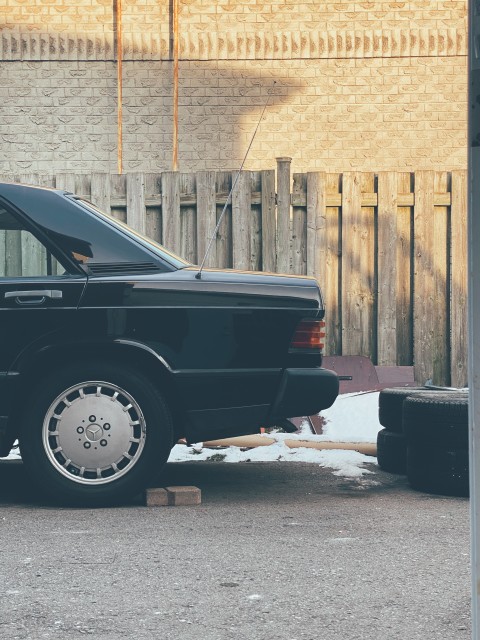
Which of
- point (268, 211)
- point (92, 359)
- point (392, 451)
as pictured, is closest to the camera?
point (92, 359)

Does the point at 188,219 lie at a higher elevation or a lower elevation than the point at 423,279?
higher

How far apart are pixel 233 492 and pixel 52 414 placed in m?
1.18

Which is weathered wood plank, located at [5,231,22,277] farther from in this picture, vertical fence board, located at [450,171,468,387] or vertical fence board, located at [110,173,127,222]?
vertical fence board, located at [450,171,468,387]

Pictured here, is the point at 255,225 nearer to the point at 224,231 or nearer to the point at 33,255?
the point at 224,231

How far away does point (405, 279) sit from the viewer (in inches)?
395

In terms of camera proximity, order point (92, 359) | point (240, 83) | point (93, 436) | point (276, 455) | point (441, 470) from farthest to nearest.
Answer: point (240, 83)
point (276, 455)
point (441, 470)
point (92, 359)
point (93, 436)

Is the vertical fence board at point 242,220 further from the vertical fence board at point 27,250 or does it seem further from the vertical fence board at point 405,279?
the vertical fence board at point 27,250

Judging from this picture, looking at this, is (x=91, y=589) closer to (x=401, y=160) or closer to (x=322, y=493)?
(x=322, y=493)

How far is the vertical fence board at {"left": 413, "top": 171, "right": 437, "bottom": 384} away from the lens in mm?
9953

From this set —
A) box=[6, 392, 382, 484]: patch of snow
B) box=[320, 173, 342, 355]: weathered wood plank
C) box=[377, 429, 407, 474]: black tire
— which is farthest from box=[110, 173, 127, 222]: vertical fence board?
box=[377, 429, 407, 474]: black tire

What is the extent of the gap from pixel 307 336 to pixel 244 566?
5.92 feet

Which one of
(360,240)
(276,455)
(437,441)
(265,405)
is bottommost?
(276,455)

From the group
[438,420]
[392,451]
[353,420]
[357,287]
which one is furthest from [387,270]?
[438,420]

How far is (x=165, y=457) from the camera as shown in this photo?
19.1 feet
